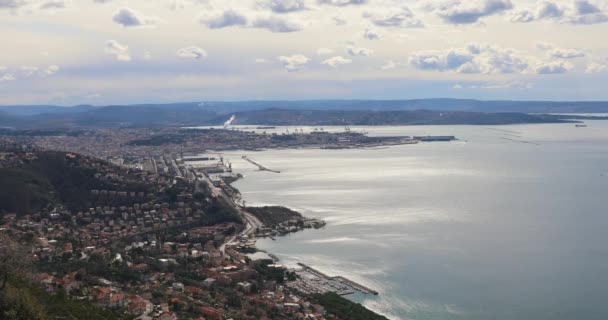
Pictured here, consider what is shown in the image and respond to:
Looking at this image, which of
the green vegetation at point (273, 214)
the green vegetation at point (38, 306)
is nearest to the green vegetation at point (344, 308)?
the green vegetation at point (38, 306)

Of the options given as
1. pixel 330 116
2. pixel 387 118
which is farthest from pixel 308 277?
pixel 330 116

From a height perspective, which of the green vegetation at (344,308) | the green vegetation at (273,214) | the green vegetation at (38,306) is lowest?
the green vegetation at (344,308)

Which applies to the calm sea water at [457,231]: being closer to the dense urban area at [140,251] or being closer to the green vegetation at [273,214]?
the green vegetation at [273,214]

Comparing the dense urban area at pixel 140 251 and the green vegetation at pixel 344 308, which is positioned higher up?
the dense urban area at pixel 140 251

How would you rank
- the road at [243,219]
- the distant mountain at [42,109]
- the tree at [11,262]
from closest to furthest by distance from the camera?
1. the tree at [11,262]
2. the road at [243,219]
3. the distant mountain at [42,109]

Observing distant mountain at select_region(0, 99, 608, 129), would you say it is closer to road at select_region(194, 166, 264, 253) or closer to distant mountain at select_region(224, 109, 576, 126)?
distant mountain at select_region(224, 109, 576, 126)

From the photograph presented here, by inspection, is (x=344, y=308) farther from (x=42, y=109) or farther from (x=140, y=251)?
(x=42, y=109)
